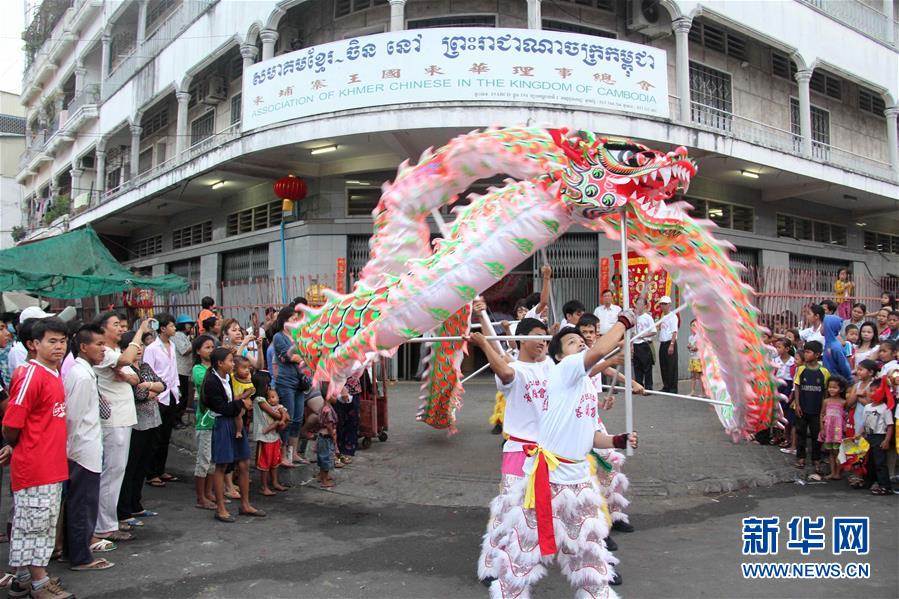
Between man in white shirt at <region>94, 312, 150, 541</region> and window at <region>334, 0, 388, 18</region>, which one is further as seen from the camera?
window at <region>334, 0, 388, 18</region>

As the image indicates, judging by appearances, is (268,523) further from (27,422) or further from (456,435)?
(456,435)

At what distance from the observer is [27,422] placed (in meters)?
3.79

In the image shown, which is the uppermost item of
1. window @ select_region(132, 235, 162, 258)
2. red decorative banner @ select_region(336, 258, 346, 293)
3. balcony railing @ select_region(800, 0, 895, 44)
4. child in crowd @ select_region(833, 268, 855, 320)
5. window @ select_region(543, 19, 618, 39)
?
balcony railing @ select_region(800, 0, 895, 44)

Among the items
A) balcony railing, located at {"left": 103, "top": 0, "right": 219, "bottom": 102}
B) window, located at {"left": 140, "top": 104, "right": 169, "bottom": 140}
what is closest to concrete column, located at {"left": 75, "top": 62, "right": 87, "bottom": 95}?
balcony railing, located at {"left": 103, "top": 0, "right": 219, "bottom": 102}

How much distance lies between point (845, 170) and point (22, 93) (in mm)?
31634

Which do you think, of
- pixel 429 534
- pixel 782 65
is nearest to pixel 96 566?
pixel 429 534

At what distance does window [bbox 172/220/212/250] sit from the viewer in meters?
16.7

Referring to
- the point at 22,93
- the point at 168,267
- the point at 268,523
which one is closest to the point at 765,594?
the point at 268,523

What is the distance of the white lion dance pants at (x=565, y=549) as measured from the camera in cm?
327

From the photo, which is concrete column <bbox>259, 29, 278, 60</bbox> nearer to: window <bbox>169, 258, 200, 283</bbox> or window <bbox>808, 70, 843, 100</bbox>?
window <bbox>169, 258, 200, 283</bbox>

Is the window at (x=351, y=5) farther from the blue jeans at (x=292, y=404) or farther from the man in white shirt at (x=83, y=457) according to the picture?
the man in white shirt at (x=83, y=457)

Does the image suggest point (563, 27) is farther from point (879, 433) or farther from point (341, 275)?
point (879, 433)

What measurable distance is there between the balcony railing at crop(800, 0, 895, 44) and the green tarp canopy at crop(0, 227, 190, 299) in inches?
577

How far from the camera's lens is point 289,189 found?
12.7 meters
